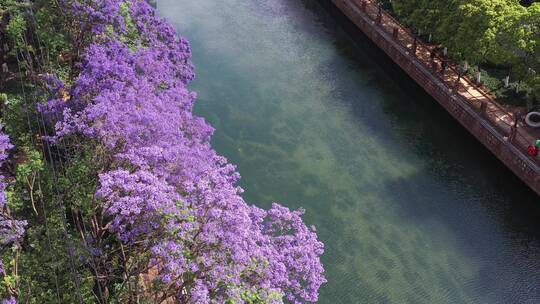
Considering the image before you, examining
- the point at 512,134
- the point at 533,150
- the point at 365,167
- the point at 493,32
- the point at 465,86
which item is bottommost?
the point at 365,167

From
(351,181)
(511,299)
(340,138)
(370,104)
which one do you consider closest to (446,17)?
(370,104)

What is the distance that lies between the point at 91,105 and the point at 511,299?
17.1m

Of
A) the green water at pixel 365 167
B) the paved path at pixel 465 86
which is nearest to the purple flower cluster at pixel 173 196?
the green water at pixel 365 167

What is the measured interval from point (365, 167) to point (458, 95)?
676 cm

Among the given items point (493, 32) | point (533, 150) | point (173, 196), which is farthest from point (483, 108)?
point (173, 196)

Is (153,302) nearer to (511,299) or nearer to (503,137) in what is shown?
(511,299)

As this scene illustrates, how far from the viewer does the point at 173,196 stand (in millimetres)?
15320

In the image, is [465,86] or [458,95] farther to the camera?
[465,86]

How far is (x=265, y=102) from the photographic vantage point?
3341 cm

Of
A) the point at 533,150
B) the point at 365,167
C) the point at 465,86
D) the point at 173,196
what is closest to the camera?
the point at 173,196

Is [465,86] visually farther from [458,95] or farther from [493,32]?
[493,32]

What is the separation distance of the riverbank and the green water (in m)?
0.85

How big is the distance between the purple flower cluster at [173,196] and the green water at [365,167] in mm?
6695

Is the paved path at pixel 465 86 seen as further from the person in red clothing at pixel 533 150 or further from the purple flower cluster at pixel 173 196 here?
the purple flower cluster at pixel 173 196
